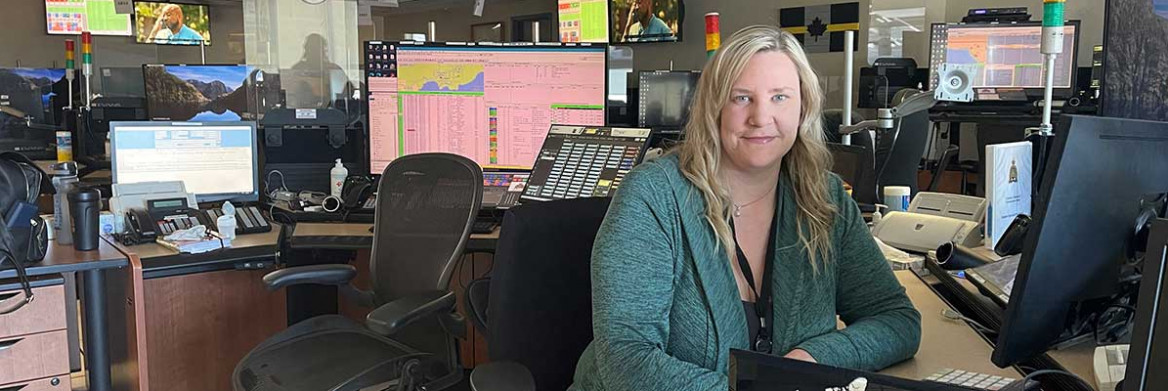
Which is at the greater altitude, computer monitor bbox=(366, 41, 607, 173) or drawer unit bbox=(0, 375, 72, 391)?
computer monitor bbox=(366, 41, 607, 173)

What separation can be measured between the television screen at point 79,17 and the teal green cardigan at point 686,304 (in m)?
9.06

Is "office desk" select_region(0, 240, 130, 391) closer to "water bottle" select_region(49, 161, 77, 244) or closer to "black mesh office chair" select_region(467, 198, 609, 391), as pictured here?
"water bottle" select_region(49, 161, 77, 244)

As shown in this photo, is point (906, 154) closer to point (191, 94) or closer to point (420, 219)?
point (420, 219)

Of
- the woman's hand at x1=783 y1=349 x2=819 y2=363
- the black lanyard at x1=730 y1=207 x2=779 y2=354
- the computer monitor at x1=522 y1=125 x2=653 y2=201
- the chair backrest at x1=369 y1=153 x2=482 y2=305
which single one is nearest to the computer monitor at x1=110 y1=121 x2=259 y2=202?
the chair backrest at x1=369 y1=153 x2=482 y2=305

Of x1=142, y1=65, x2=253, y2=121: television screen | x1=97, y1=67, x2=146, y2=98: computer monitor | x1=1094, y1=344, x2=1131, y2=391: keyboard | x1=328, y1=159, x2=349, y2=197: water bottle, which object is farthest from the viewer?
x1=97, y1=67, x2=146, y2=98: computer monitor

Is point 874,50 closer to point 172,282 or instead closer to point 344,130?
point 344,130

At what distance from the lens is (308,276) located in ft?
7.72

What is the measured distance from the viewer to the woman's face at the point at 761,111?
56.3 inches

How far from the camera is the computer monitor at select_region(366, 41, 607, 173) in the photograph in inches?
119

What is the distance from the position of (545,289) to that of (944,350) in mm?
734

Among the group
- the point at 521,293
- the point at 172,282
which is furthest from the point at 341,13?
the point at 521,293

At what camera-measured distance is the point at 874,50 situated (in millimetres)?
6664

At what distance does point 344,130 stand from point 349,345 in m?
1.21

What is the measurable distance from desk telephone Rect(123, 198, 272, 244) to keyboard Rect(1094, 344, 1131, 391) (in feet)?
7.91
